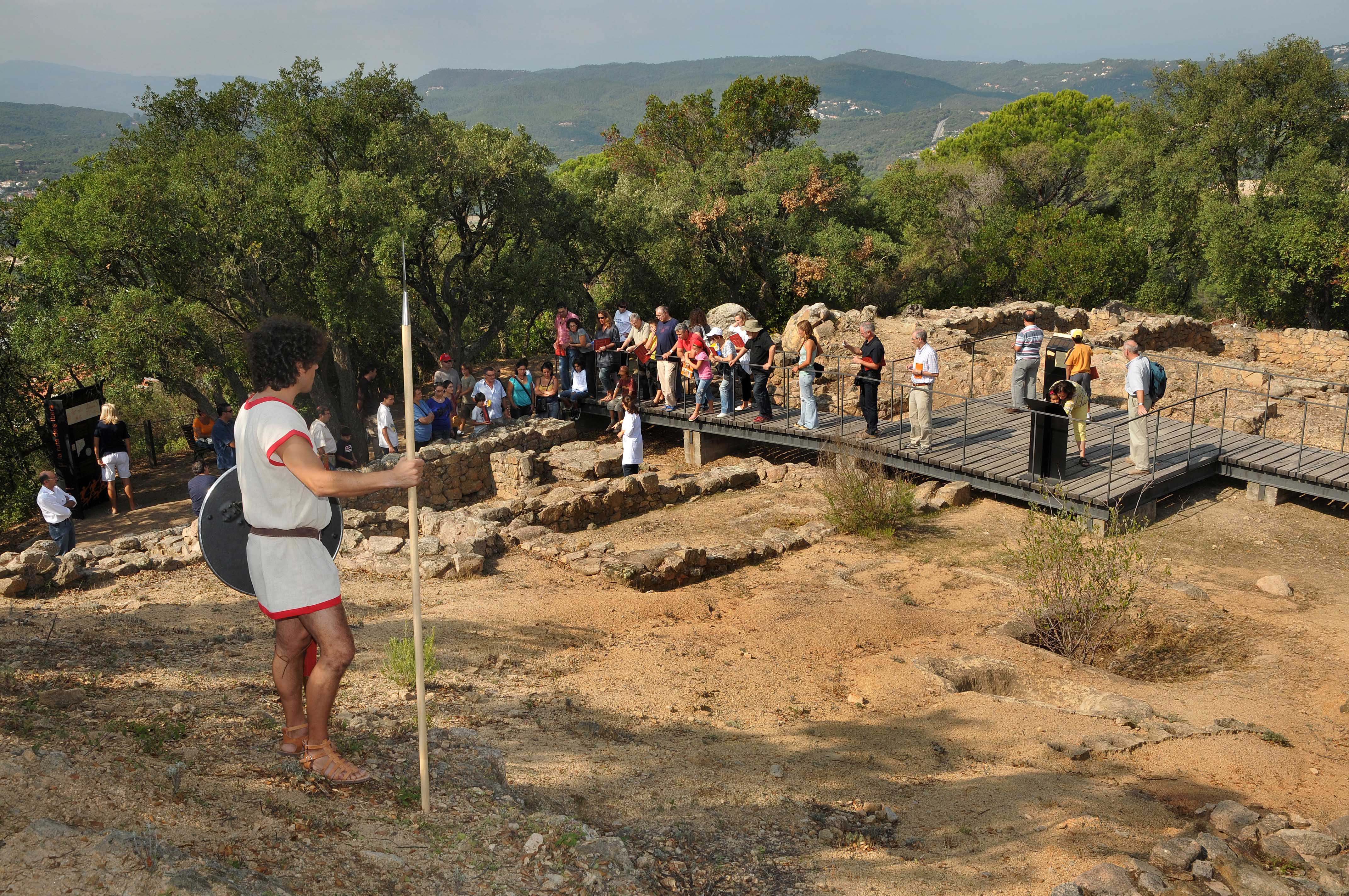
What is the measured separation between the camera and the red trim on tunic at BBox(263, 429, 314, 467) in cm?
399

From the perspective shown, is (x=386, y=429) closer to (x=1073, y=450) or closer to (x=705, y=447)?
(x=705, y=447)

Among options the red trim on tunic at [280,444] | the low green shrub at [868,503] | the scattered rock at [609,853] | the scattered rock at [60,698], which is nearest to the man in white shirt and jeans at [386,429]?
the low green shrub at [868,503]

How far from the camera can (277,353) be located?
420 centimetres

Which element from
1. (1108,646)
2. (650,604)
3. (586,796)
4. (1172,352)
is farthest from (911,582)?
(1172,352)

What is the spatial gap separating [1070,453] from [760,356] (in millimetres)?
4919

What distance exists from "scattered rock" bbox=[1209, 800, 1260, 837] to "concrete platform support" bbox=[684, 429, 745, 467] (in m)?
11.6

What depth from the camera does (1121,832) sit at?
5.07 meters

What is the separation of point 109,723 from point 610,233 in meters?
20.9

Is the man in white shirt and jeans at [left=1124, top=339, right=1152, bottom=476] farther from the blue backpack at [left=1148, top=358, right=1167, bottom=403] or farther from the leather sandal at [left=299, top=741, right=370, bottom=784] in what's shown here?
the leather sandal at [left=299, top=741, right=370, bottom=784]

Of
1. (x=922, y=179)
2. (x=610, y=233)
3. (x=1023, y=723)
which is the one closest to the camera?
(x=1023, y=723)

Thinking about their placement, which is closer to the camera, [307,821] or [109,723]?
[307,821]

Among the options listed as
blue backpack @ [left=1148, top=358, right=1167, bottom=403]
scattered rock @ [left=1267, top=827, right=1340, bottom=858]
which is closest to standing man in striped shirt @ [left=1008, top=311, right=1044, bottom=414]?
blue backpack @ [left=1148, top=358, right=1167, bottom=403]

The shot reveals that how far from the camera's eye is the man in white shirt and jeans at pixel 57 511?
38.0 feet

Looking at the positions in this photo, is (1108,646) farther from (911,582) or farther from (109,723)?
(109,723)
